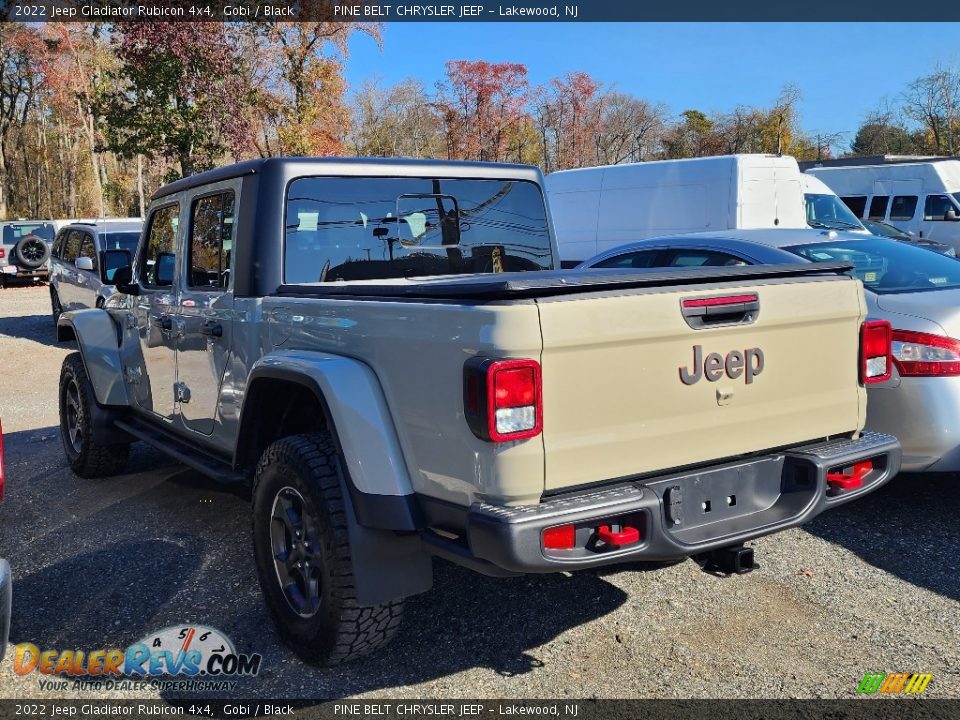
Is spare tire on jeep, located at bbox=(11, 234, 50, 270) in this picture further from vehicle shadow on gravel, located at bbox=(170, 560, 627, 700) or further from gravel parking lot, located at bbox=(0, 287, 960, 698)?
vehicle shadow on gravel, located at bbox=(170, 560, 627, 700)

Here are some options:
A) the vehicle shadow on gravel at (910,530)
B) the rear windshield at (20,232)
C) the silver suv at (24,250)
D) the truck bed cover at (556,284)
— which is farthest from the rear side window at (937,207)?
the rear windshield at (20,232)

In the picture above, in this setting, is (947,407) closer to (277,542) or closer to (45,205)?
(277,542)

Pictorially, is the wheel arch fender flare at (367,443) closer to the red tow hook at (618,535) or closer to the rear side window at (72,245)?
the red tow hook at (618,535)

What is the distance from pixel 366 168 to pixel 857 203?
19.4 m

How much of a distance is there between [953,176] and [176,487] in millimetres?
19589

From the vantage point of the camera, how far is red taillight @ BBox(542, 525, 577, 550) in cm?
256

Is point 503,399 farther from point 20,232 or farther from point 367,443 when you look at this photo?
point 20,232

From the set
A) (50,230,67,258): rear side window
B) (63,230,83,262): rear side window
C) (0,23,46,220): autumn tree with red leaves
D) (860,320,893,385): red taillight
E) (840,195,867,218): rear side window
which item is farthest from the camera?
(0,23,46,220): autumn tree with red leaves

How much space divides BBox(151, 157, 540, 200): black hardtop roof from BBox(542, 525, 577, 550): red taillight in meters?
2.21

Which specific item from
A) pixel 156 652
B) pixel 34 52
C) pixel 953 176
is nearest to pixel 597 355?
pixel 156 652

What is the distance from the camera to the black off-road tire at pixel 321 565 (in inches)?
119

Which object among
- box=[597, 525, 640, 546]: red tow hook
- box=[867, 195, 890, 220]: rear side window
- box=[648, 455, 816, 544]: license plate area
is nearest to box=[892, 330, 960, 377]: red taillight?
box=[648, 455, 816, 544]: license plate area

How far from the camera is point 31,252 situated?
22703mm

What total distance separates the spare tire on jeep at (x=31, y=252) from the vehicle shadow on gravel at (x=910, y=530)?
879 inches
